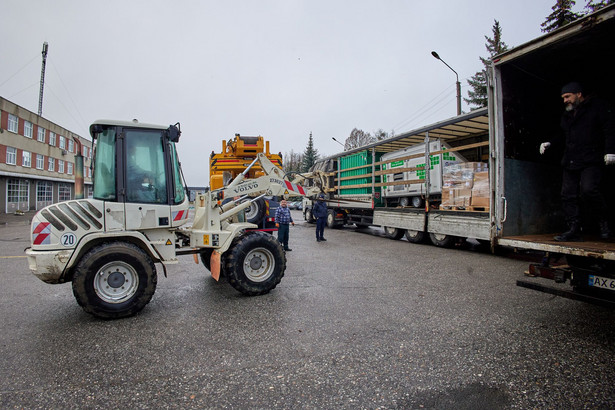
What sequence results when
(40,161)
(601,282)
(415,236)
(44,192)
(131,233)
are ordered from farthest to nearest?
(44,192)
(40,161)
(415,236)
(131,233)
(601,282)

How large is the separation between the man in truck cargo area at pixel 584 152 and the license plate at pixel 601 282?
2.26 ft

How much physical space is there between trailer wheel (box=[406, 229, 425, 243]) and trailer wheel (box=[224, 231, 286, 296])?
6.64 meters

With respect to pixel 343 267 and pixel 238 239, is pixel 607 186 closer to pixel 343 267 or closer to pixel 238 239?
pixel 343 267

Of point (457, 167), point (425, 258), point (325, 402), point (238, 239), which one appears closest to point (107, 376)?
point (325, 402)

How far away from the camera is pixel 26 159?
3008cm

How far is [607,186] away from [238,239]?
5.32 metres

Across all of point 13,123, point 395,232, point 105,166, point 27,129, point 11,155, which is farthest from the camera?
point 27,129

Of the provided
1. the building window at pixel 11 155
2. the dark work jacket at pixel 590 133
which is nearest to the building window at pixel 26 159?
the building window at pixel 11 155

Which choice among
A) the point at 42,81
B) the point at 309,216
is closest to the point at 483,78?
the point at 309,216

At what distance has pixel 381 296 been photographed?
5.16 meters

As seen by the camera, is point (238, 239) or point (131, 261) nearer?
point (131, 261)

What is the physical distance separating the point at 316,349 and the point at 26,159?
122 ft

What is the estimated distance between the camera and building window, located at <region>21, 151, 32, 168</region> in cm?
2955

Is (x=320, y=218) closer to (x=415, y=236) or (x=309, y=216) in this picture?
(x=415, y=236)
